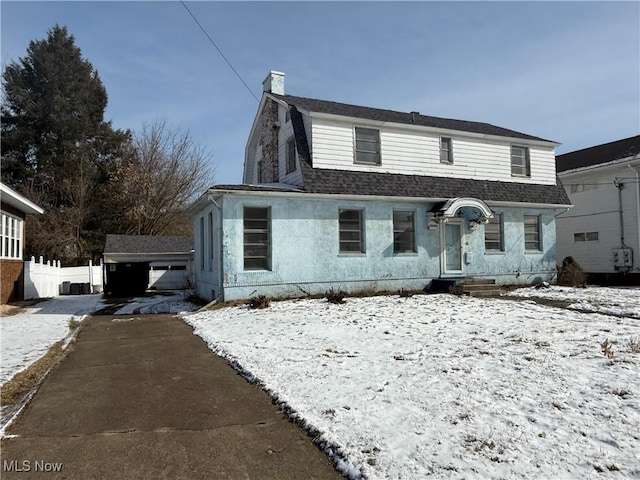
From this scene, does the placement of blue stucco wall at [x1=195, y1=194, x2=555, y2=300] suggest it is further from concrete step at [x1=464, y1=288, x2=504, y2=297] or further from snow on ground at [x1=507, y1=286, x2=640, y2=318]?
snow on ground at [x1=507, y1=286, x2=640, y2=318]

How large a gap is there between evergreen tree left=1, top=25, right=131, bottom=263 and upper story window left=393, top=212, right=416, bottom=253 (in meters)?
25.7

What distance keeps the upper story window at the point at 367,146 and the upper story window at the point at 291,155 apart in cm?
208

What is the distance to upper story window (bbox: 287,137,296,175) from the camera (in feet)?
50.2

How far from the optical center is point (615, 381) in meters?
4.85

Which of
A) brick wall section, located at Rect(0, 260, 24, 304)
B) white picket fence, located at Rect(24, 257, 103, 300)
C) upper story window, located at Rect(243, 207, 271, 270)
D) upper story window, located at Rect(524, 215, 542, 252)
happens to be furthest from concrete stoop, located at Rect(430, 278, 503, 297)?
white picket fence, located at Rect(24, 257, 103, 300)

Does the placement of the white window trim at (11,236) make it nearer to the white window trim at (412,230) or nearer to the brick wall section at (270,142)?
the brick wall section at (270,142)

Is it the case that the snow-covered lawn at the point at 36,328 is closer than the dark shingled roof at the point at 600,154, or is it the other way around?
the snow-covered lawn at the point at 36,328

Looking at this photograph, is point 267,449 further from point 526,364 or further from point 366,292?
point 366,292

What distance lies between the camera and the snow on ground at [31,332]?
7.18 metres

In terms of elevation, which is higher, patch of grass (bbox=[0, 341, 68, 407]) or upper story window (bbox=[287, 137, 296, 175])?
upper story window (bbox=[287, 137, 296, 175])

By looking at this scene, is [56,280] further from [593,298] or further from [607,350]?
[607,350]

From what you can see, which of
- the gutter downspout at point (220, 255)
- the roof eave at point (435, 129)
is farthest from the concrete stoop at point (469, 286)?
the gutter downspout at point (220, 255)

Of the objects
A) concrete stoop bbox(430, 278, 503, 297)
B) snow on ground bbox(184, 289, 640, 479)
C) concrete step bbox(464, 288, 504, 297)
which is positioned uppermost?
concrete stoop bbox(430, 278, 503, 297)

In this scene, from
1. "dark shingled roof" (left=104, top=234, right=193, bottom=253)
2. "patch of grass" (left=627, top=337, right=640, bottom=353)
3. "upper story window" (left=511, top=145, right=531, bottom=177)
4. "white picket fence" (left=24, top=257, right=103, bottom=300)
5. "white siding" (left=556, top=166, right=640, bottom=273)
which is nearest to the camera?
"patch of grass" (left=627, top=337, right=640, bottom=353)
